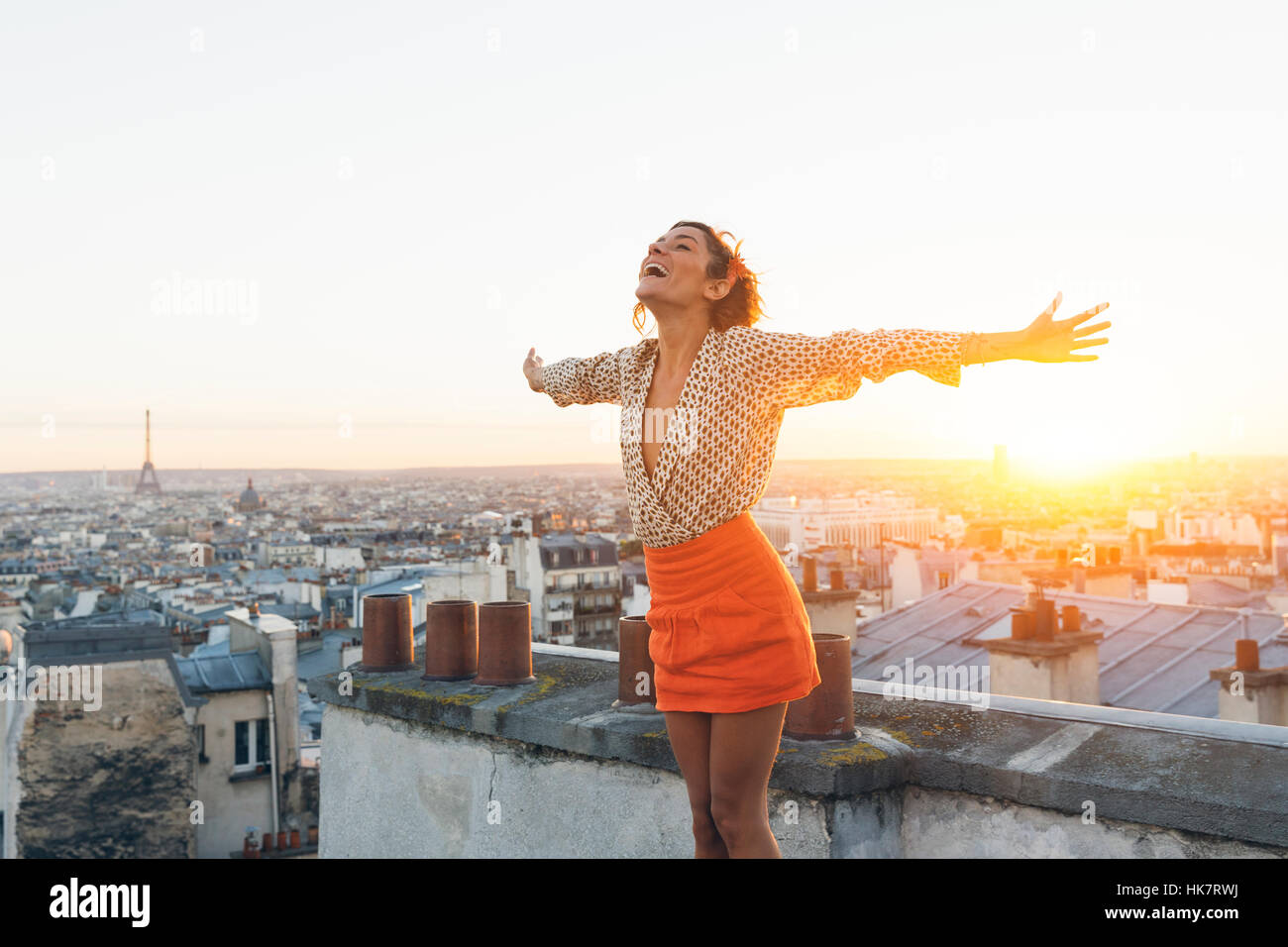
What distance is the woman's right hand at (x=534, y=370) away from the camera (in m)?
2.90

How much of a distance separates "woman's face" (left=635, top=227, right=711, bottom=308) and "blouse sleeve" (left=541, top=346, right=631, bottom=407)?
0.26m

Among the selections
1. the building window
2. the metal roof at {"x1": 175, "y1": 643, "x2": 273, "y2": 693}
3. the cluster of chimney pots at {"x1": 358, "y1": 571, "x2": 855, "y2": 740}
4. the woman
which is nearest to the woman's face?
the woman

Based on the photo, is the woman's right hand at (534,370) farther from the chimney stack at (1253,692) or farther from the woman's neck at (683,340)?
the chimney stack at (1253,692)

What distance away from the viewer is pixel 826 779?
263 centimetres

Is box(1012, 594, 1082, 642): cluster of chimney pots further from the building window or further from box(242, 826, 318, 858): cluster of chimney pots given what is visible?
the building window

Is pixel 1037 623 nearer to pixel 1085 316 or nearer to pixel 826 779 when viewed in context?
pixel 826 779

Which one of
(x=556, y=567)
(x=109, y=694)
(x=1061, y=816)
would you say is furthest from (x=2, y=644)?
(x=556, y=567)

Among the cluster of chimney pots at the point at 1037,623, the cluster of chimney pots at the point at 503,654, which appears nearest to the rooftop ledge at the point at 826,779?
the cluster of chimney pots at the point at 503,654

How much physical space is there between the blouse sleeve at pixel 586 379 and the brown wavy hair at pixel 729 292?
22 cm

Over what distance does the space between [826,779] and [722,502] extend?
2.59 feet

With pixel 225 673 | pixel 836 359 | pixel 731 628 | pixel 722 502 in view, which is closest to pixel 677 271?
pixel 836 359

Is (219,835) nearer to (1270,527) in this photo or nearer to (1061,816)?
(1061,816)

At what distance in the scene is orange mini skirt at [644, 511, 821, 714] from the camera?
7.44ft

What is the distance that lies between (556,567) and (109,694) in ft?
98.8
